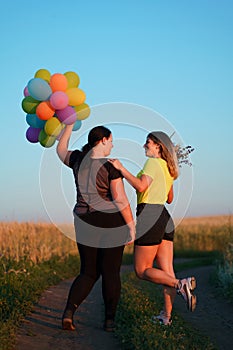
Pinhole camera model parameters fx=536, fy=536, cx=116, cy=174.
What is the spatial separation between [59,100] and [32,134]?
717 millimetres

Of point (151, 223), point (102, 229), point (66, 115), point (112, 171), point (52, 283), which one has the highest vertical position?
point (66, 115)

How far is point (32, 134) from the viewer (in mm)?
6754

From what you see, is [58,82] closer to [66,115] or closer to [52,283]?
[66,115]

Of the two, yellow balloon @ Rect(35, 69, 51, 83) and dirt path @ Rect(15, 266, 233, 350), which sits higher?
yellow balloon @ Rect(35, 69, 51, 83)

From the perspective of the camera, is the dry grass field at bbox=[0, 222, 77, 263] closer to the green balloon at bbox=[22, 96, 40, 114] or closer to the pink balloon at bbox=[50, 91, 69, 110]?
the green balloon at bbox=[22, 96, 40, 114]

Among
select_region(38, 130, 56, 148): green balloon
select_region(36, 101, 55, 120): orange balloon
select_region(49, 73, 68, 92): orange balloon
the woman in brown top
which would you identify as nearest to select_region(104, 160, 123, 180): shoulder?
the woman in brown top

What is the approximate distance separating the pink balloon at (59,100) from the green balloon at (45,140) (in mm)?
374

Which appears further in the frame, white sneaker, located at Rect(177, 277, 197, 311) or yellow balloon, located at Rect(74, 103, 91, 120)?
yellow balloon, located at Rect(74, 103, 91, 120)

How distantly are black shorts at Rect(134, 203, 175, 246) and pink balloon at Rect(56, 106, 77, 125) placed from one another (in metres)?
1.36

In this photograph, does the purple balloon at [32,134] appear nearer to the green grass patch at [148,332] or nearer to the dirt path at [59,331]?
the dirt path at [59,331]

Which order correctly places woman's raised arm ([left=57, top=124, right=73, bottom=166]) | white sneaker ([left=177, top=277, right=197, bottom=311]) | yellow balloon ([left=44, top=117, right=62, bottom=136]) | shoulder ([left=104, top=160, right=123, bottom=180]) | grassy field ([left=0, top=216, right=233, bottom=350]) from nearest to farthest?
grassy field ([left=0, top=216, right=233, bottom=350]), white sneaker ([left=177, top=277, right=197, bottom=311]), shoulder ([left=104, top=160, right=123, bottom=180]), woman's raised arm ([left=57, top=124, right=73, bottom=166]), yellow balloon ([left=44, top=117, right=62, bottom=136])

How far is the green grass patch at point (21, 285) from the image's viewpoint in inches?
230

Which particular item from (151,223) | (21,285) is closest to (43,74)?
(151,223)

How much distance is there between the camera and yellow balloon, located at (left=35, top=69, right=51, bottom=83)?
651 cm
